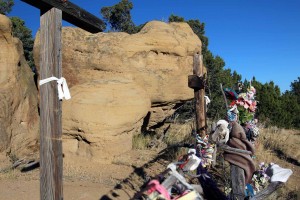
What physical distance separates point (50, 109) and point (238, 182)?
195 centimetres

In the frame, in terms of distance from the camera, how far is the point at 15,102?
352 inches

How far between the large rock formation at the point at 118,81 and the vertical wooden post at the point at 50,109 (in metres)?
5.07

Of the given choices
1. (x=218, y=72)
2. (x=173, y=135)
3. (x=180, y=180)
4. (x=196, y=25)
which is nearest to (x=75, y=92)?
(x=173, y=135)

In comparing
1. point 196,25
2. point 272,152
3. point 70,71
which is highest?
point 196,25

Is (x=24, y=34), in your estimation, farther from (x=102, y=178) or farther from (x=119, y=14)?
(x=102, y=178)

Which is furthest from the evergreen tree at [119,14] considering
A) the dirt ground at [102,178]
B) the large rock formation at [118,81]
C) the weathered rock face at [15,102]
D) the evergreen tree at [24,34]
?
the dirt ground at [102,178]

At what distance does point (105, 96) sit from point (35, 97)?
98.3 inches

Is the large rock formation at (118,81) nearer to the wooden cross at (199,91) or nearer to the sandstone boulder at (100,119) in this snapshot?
the sandstone boulder at (100,119)

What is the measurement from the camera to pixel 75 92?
343 inches

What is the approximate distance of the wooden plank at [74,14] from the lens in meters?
3.03

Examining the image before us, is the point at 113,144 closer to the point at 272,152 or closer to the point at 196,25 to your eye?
the point at 272,152

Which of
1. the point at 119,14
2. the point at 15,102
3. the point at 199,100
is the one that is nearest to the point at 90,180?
the point at 199,100

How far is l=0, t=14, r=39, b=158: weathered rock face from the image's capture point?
27.9ft

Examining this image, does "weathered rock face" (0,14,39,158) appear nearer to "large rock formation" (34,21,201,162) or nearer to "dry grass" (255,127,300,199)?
"large rock formation" (34,21,201,162)
